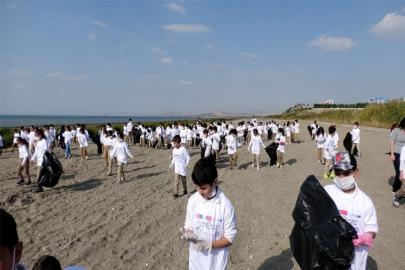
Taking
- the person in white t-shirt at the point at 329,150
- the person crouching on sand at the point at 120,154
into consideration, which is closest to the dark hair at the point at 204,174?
the person crouching on sand at the point at 120,154

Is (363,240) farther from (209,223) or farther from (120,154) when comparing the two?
(120,154)

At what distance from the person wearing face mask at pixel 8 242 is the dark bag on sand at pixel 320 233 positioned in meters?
2.39

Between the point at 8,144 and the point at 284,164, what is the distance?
22429mm

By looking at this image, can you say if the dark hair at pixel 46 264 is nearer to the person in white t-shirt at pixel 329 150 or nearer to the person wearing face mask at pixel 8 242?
the person wearing face mask at pixel 8 242

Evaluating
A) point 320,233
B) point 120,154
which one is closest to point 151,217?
point 120,154

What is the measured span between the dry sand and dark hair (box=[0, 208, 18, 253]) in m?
3.82

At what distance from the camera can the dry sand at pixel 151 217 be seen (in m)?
5.03

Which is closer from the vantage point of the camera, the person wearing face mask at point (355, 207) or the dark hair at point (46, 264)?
the dark hair at point (46, 264)

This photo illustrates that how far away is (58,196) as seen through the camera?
28.4 feet

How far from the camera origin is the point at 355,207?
108 inches

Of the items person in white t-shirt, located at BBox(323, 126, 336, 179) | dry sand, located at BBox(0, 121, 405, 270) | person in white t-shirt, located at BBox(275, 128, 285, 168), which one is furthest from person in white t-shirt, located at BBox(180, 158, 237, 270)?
person in white t-shirt, located at BBox(275, 128, 285, 168)

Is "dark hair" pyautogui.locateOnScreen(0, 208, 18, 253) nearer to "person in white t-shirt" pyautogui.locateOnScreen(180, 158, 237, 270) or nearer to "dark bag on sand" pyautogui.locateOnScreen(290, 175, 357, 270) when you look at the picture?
"person in white t-shirt" pyautogui.locateOnScreen(180, 158, 237, 270)

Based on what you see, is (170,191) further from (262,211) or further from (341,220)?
(341,220)

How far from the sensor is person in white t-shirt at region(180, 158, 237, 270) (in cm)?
259
